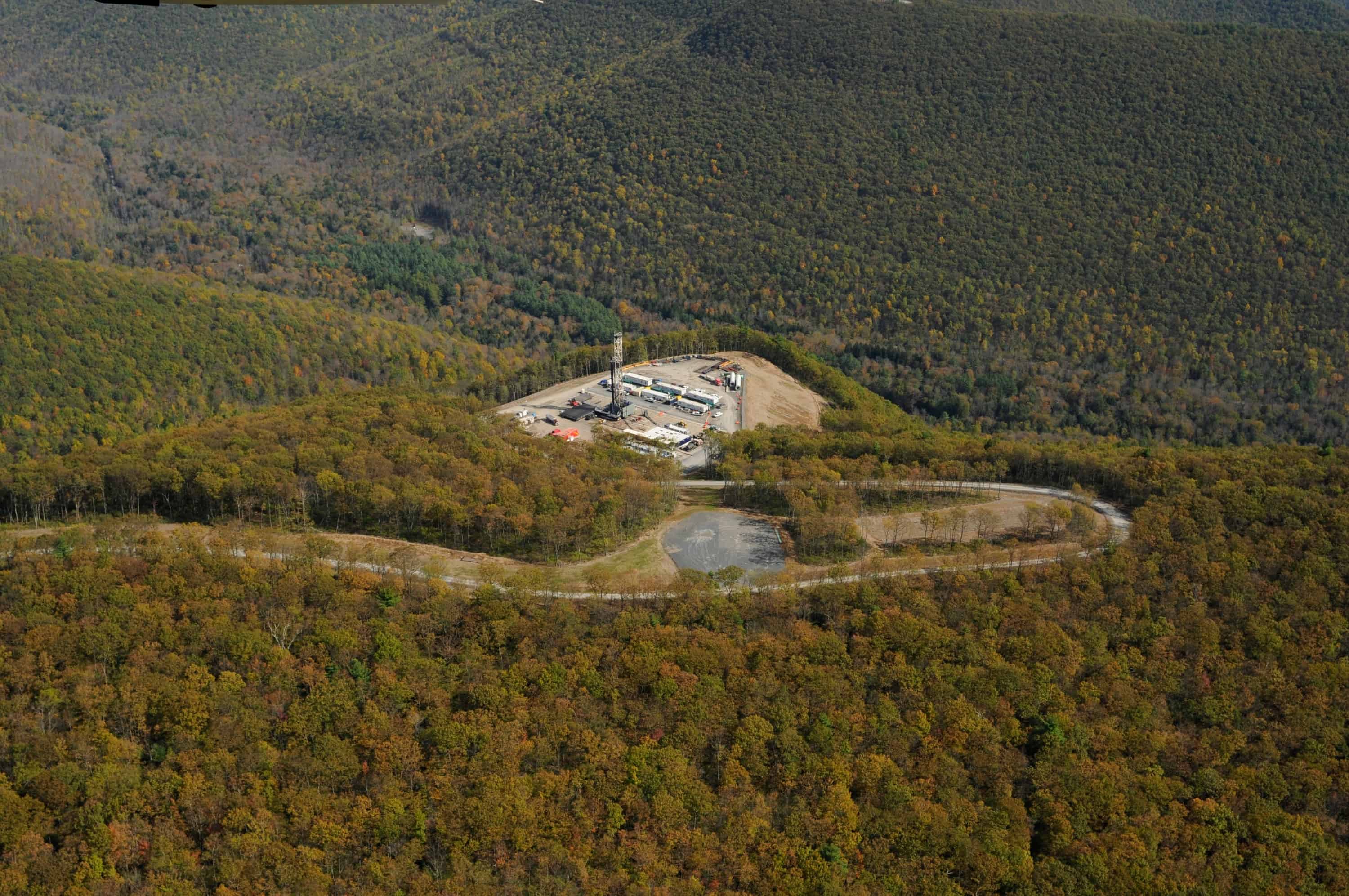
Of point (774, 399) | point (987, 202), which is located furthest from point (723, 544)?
point (987, 202)

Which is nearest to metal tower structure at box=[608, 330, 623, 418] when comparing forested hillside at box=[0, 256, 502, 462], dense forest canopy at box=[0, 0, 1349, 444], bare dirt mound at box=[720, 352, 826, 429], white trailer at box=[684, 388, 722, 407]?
white trailer at box=[684, 388, 722, 407]

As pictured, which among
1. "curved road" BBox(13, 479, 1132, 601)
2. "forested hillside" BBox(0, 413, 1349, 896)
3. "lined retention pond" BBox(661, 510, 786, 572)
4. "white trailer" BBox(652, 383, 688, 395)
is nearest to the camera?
"forested hillside" BBox(0, 413, 1349, 896)

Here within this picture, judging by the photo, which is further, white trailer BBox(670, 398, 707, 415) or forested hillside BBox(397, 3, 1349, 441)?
forested hillside BBox(397, 3, 1349, 441)

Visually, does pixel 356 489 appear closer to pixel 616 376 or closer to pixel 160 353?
pixel 616 376

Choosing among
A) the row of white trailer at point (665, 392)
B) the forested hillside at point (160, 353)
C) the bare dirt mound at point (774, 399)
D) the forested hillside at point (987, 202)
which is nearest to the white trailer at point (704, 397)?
the row of white trailer at point (665, 392)

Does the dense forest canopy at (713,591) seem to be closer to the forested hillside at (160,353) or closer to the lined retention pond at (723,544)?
Answer: the forested hillside at (160,353)

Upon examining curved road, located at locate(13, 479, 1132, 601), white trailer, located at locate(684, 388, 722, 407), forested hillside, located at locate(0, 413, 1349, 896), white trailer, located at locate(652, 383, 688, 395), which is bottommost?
forested hillside, located at locate(0, 413, 1349, 896)

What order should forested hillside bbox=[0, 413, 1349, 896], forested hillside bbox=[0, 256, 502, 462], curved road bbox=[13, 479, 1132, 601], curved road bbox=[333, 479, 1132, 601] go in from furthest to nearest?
forested hillside bbox=[0, 256, 502, 462]
curved road bbox=[333, 479, 1132, 601]
curved road bbox=[13, 479, 1132, 601]
forested hillside bbox=[0, 413, 1349, 896]

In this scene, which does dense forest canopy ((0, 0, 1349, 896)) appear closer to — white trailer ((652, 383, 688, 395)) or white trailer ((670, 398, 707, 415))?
white trailer ((652, 383, 688, 395))
